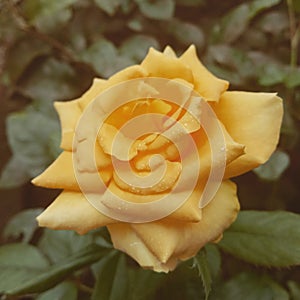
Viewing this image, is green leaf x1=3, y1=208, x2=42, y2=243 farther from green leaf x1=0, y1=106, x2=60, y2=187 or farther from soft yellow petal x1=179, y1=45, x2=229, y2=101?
soft yellow petal x1=179, y1=45, x2=229, y2=101

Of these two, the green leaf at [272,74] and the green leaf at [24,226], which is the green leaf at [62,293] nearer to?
the green leaf at [24,226]

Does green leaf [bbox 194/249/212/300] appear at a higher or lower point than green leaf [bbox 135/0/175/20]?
lower

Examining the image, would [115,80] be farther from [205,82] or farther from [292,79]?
[292,79]

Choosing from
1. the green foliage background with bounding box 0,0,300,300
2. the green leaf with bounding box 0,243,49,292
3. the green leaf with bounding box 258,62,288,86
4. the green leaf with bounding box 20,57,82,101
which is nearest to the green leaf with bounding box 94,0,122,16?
the green foliage background with bounding box 0,0,300,300

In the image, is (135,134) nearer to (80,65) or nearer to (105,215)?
(105,215)

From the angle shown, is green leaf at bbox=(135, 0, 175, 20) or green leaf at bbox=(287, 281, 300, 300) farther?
green leaf at bbox=(135, 0, 175, 20)

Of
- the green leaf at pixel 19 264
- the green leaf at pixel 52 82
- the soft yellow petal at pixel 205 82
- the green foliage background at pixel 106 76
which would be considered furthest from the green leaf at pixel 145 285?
the green leaf at pixel 52 82

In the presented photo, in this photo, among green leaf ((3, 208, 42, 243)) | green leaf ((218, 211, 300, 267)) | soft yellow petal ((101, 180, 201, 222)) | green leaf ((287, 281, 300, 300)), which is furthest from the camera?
green leaf ((3, 208, 42, 243))
